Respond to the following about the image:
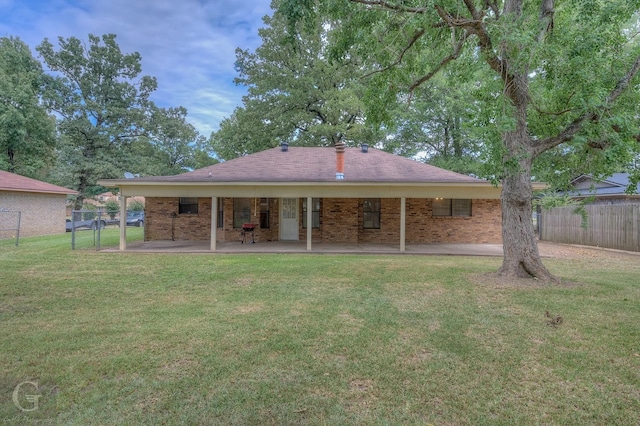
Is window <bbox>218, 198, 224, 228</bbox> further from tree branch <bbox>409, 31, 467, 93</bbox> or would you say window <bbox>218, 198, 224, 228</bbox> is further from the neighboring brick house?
the neighboring brick house

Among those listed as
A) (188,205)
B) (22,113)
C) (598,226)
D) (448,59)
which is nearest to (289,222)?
(188,205)

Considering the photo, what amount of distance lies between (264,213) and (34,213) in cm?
1276

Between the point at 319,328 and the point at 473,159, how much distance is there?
73.7 feet

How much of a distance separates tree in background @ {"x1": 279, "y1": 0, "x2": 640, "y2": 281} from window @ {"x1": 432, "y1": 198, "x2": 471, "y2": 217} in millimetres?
6565

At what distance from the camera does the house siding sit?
13914 mm

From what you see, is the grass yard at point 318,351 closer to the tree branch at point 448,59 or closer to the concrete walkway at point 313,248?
the concrete walkway at point 313,248

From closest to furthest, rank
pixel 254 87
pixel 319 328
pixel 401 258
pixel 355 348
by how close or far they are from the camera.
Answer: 1. pixel 355 348
2. pixel 319 328
3. pixel 401 258
4. pixel 254 87

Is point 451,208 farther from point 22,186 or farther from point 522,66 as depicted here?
point 22,186

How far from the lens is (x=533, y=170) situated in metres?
8.12

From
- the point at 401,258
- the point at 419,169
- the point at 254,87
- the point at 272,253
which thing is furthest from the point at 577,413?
the point at 254,87

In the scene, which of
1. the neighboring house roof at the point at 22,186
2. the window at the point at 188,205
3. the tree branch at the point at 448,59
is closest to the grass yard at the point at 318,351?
the tree branch at the point at 448,59

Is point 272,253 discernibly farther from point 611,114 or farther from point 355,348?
point 611,114

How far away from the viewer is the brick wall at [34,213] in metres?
16.2

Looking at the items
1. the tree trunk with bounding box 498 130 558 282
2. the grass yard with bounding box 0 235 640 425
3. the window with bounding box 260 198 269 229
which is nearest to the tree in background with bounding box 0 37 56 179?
the window with bounding box 260 198 269 229
